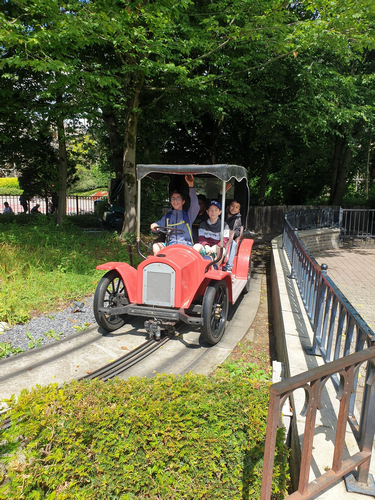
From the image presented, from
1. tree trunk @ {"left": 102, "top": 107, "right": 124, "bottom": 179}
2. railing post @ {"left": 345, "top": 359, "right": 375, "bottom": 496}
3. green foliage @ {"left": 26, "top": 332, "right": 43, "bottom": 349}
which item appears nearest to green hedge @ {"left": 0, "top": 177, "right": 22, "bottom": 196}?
tree trunk @ {"left": 102, "top": 107, "right": 124, "bottom": 179}

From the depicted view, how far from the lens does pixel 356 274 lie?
31.2 feet

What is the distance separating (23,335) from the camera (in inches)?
199

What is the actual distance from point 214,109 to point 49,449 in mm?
11291

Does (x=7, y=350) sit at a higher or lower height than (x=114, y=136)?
lower

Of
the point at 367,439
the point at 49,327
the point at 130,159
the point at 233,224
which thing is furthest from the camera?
the point at 130,159

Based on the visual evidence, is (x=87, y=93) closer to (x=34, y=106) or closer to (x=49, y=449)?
(x=34, y=106)

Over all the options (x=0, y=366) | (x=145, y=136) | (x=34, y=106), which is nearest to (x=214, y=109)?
(x=145, y=136)

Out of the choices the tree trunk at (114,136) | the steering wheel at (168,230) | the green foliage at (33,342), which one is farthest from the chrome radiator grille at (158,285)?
the tree trunk at (114,136)

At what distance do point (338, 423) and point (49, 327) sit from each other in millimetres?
4309

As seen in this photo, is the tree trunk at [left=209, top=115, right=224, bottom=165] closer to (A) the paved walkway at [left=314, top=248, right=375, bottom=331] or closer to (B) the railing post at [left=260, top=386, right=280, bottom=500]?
(A) the paved walkway at [left=314, top=248, right=375, bottom=331]

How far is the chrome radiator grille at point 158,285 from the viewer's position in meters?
4.87

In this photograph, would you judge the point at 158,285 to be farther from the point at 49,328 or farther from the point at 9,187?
the point at 9,187

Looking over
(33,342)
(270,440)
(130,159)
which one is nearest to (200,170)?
(33,342)

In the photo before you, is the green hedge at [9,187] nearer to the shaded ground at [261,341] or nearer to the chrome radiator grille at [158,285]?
the shaded ground at [261,341]
